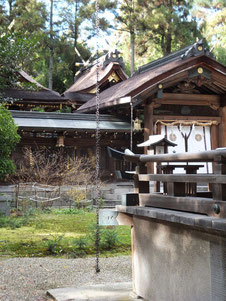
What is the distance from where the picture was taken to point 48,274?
22.2 ft

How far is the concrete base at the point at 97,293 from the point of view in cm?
538

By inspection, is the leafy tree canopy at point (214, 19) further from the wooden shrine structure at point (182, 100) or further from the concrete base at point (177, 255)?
the concrete base at point (177, 255)

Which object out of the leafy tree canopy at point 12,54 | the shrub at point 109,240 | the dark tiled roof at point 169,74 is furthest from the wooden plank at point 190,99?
the shrub at point 109,240

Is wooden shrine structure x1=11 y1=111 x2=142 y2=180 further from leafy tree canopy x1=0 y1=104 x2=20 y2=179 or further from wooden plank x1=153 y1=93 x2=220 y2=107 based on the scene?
leafy tree canopy x1=0 y1=104 x2=20 y2=179

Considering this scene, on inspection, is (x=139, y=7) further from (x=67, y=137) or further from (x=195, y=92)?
(x=67, y=137)

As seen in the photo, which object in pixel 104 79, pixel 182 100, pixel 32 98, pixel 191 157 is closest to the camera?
pixel 191 157

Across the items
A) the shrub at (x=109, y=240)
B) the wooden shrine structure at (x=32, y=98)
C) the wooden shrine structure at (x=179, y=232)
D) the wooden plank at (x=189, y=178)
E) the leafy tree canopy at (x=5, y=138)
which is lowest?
the shrub at (x=109, y=240)

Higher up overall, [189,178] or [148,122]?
[148,122]

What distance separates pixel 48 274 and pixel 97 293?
4.66 feet

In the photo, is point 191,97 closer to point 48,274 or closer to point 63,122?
point 63,122

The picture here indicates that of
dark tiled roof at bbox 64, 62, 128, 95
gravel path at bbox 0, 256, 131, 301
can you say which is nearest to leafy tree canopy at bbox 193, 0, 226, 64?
dark tiled roof at bbox 64, 62, 128, 95

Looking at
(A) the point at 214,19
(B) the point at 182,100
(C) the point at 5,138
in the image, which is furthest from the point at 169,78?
(A) the point at 214,19

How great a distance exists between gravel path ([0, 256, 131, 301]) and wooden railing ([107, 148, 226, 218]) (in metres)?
2.00

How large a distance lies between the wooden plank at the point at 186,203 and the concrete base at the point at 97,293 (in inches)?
51.5
